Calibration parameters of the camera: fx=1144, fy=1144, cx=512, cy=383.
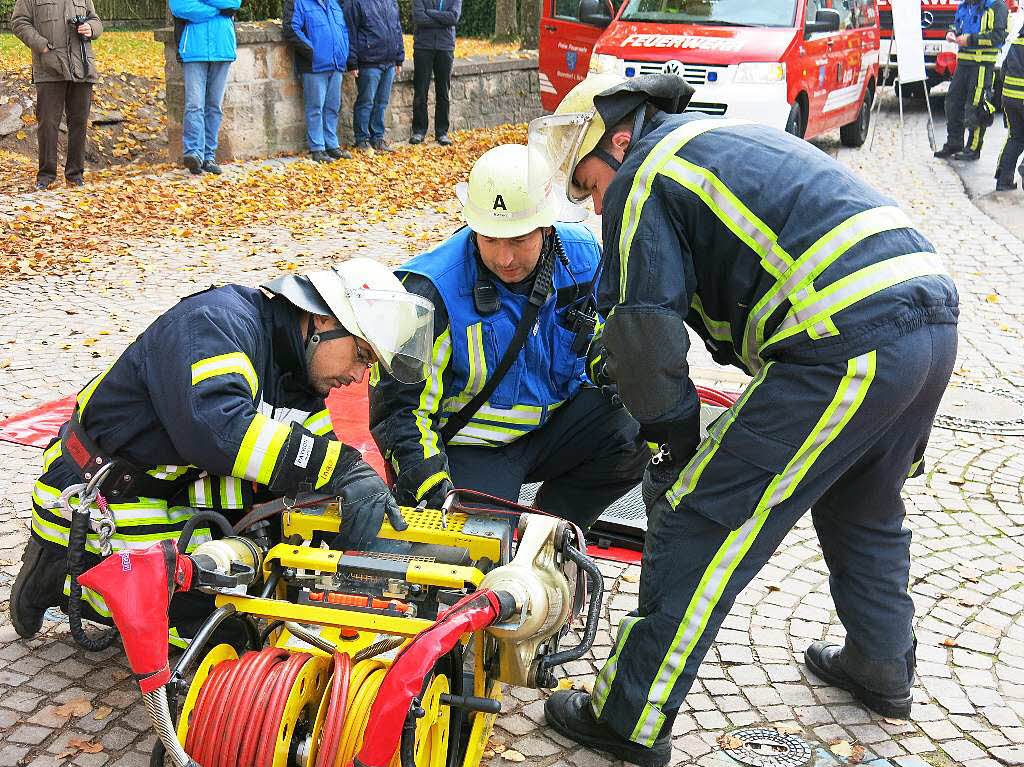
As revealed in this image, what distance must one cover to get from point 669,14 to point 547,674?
10480 millimetres

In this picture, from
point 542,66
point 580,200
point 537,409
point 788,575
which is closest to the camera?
point 580,200

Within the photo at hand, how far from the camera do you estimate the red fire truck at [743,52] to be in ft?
38.0

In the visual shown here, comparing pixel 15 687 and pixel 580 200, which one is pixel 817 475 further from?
pixel 15 687

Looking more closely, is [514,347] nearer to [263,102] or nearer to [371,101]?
[263,102]

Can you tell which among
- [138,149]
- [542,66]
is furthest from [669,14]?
[138,149]

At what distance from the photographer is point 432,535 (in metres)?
3.23

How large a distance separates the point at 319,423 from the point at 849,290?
1.74 m

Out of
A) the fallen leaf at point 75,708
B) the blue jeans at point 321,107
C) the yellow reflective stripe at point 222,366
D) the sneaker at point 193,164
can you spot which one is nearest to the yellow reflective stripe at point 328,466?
the yellow reflective stripe at point 222,366

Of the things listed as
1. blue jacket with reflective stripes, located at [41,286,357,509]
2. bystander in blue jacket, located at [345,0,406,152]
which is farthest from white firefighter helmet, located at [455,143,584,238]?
bystander in blue jacket, located at [345,0,406,152]

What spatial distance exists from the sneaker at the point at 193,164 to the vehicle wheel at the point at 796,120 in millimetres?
6114

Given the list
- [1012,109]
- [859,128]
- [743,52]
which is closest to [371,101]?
[743,52]

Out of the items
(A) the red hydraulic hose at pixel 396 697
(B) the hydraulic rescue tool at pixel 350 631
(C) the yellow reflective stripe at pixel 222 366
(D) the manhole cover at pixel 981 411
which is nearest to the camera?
(A) the red hydraulic hose at pixel 396 697

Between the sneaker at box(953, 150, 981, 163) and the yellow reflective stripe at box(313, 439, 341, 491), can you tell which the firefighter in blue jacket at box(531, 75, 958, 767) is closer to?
the yellow reflective stripe at box(313, 439, 341, 491)

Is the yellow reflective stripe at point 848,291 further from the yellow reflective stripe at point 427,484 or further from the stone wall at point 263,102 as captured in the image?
the stone wall at point 263,102
